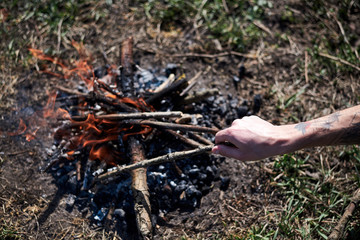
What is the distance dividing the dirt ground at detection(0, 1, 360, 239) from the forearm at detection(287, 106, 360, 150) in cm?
100

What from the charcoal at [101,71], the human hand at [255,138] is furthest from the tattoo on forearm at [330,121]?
the charcoal at [101,71]

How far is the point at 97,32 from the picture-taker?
4512 mm

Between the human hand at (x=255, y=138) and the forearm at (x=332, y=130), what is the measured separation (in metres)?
0.13

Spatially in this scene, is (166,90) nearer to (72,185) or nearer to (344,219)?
(72,185)

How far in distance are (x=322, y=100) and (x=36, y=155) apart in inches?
142

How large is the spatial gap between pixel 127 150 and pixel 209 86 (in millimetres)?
1468

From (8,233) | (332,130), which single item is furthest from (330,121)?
(8,233)

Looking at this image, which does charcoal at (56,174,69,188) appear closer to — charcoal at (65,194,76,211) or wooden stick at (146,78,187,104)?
charcoal at (65,194,76,211)

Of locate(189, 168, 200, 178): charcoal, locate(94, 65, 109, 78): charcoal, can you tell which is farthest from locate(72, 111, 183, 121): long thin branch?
locate(94, 65, 109, 78): charcoal

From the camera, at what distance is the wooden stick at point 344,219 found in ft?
9.20

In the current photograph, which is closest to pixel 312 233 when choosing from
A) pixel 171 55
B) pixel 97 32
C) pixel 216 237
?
pixel 216 237

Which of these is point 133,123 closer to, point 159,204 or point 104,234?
point 159,204

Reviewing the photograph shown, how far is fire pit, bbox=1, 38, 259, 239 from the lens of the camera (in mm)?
3029

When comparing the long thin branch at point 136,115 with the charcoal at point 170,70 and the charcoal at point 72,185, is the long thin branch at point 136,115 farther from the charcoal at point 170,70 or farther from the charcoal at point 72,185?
the charcoal at point 170,70
